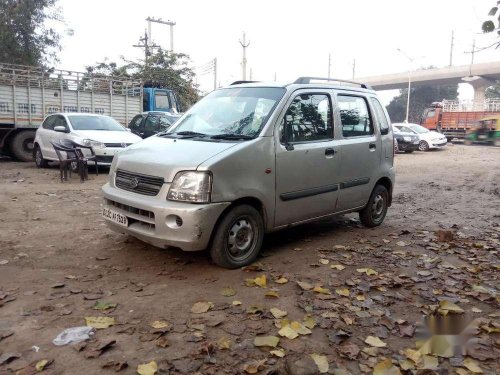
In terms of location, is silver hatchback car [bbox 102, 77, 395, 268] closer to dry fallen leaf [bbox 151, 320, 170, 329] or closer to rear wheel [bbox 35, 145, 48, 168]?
dry fallen leaf [bbox 151, 320, 170, 329]

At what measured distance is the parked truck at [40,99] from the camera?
42.9 feet

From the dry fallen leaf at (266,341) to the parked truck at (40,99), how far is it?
12.5 meters

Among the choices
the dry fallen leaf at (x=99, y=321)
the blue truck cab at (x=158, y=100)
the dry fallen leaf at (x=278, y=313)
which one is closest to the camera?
the dry fallen leaf at (x=99, y=321)

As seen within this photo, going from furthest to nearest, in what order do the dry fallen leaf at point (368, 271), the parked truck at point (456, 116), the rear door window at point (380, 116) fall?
the parked truck at point (456, 116), the rear door window at point (380, 116), the dry fallen leaf at point (368, 271)

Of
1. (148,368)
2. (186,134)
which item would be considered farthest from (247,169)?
(148,368)

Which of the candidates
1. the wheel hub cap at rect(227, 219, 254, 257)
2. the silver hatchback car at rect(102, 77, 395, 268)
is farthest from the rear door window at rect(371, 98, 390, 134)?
the wheel hub cap at rect(227, 219, 254, 257)

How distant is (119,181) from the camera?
4426 mm

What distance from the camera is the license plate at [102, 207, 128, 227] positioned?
4203 mm

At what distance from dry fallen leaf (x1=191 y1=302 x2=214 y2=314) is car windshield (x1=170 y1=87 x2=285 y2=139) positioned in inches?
65.8

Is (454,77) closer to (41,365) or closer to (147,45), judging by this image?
(147,45)

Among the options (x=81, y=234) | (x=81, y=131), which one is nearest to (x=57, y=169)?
(x=81, y=131)

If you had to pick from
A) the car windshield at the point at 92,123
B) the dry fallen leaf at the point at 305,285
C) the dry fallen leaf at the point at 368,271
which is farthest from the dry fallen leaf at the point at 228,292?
the car windshield at the point at 92,123

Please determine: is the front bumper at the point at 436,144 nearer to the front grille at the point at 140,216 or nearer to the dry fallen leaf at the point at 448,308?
the dry fallen leaf at the point at 448,308

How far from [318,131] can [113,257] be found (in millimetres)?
2591
